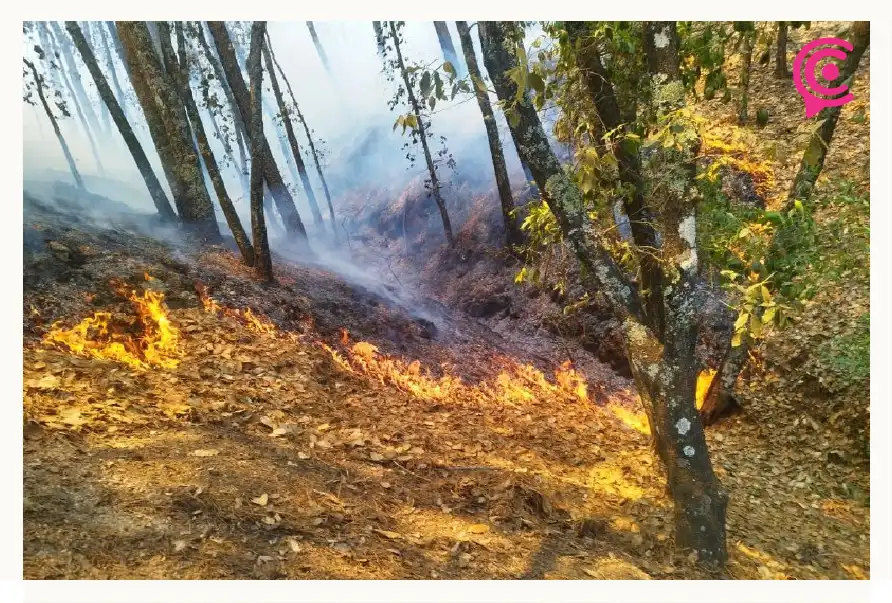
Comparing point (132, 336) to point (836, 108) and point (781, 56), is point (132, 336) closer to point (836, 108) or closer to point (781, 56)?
point (836, 108)

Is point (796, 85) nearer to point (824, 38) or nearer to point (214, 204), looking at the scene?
point (824, 38)

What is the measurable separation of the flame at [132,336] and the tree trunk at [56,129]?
3.70ft

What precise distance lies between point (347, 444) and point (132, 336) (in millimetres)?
1726

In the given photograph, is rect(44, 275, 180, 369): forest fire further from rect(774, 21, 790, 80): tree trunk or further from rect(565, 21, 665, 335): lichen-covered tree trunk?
rect(774, 21, 790, 80): tree trunk

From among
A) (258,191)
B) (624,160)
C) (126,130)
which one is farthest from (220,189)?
(624,160)

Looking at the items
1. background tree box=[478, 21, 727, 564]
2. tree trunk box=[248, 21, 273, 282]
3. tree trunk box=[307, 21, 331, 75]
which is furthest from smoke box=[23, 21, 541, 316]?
background tree box=[478, 21, 727, 564]

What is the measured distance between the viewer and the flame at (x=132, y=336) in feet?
11.0

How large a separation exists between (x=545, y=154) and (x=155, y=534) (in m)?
2.78

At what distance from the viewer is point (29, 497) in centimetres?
256

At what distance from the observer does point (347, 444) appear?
336 centimetres

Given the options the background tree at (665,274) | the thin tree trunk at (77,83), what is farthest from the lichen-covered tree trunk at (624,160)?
the thin tree trunk at (77,83)

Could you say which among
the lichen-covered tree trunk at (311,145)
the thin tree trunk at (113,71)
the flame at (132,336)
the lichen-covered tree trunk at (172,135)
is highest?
the lichen-covered tree trunk at (311,145)

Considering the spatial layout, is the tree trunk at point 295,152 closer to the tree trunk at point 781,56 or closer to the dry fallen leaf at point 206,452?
the dry fallen leaf at point 206,452
